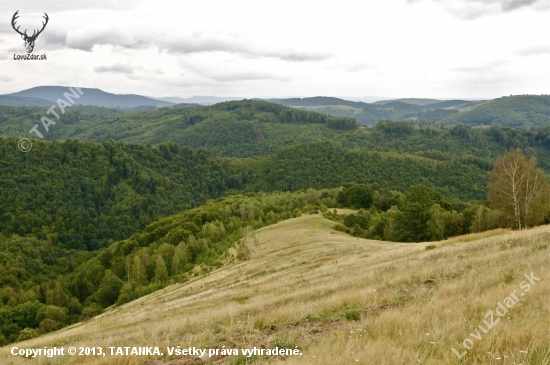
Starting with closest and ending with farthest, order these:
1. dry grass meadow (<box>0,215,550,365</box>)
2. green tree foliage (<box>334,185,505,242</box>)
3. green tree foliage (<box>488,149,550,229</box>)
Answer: dry grass meadow (<box>0,215,550,365</box>) < green tree foliage (<box>488,149,550,229</box>) < green tree foliage (<box>334,185,505,242</box>)

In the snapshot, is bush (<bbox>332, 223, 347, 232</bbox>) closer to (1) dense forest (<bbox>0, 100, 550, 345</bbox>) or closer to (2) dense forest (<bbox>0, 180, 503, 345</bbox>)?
(2) dense forest (<bbox>0, 180, 503, 345</bbox>)

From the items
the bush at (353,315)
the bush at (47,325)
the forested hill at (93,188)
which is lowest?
the bush at (47,325)

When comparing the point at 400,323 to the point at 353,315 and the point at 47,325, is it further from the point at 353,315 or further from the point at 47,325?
the point at 47,325

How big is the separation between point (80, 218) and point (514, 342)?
17573 cm

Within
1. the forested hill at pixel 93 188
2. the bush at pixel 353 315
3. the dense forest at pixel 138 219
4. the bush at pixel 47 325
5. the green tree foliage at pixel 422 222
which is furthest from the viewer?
the forested hill at pixel 93 188

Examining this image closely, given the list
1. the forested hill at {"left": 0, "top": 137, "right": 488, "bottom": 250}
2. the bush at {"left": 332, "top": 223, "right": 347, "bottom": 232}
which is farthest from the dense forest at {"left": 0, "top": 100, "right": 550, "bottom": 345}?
the bush at {"left": 332, "top": 223, "right": 347, "bottom": 232}

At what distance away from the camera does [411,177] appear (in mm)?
183500

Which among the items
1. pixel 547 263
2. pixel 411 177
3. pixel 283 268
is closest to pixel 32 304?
pixel 283 268

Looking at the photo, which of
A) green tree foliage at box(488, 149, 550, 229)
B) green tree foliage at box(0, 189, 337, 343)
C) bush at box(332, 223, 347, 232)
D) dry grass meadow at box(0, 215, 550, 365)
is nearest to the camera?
dry grass meadow at box(0, 215, 550, 365)

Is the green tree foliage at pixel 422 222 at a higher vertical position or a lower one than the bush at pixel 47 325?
higher

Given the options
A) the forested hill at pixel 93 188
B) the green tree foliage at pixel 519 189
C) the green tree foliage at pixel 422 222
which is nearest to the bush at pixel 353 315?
the green tree foliage at pixel 519 189

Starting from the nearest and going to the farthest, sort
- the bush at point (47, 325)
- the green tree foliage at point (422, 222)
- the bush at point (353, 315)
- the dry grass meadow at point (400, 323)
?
the dry grass meadow at point (400, 323)
the bush at point (353, 315)
the green tree foliage at point (422, 222)
the bush at point (47, 325)

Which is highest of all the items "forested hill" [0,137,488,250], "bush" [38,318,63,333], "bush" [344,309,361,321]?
"bush" [344,309,361,321]

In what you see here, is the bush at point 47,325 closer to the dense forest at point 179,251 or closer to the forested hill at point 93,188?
the dense forest at point 179,251
